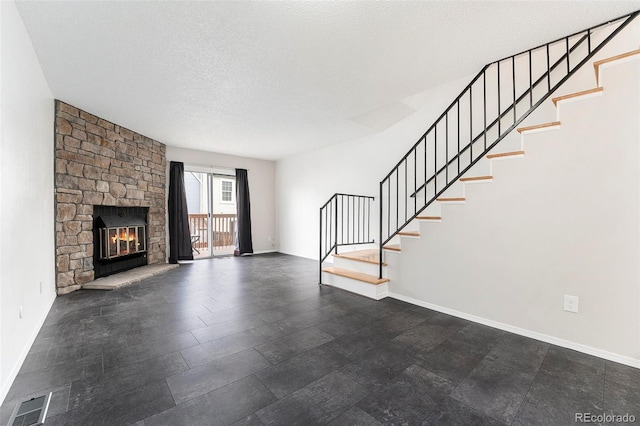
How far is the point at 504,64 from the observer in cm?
318

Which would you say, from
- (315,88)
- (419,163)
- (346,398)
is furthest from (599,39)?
(346,398)

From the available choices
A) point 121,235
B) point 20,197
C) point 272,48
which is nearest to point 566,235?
point 272,48

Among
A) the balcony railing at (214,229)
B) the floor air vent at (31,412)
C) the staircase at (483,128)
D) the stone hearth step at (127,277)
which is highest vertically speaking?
the staircase at (483,128)

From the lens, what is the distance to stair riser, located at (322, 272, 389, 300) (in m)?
3.39

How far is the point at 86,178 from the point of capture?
13.0ft

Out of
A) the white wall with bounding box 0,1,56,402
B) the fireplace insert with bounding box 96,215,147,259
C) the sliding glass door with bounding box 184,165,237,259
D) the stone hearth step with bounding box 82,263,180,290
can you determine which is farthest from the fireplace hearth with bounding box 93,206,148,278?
the sliding glass door with bounding box 184,165,237,259

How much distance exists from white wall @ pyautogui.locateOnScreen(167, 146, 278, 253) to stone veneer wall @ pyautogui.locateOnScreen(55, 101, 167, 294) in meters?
1.79

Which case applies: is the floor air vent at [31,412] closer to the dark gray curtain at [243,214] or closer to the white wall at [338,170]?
the white wall at [338,170]

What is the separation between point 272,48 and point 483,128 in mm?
2676

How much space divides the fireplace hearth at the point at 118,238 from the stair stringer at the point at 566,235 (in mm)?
4910

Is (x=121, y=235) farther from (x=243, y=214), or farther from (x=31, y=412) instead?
(x=31, y=412)

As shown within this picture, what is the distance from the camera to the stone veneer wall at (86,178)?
3613 mm

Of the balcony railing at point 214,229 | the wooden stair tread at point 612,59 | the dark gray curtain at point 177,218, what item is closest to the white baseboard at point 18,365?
the dark gray curtain at point 177,218

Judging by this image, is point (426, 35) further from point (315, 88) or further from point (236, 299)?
point (236, 299)
